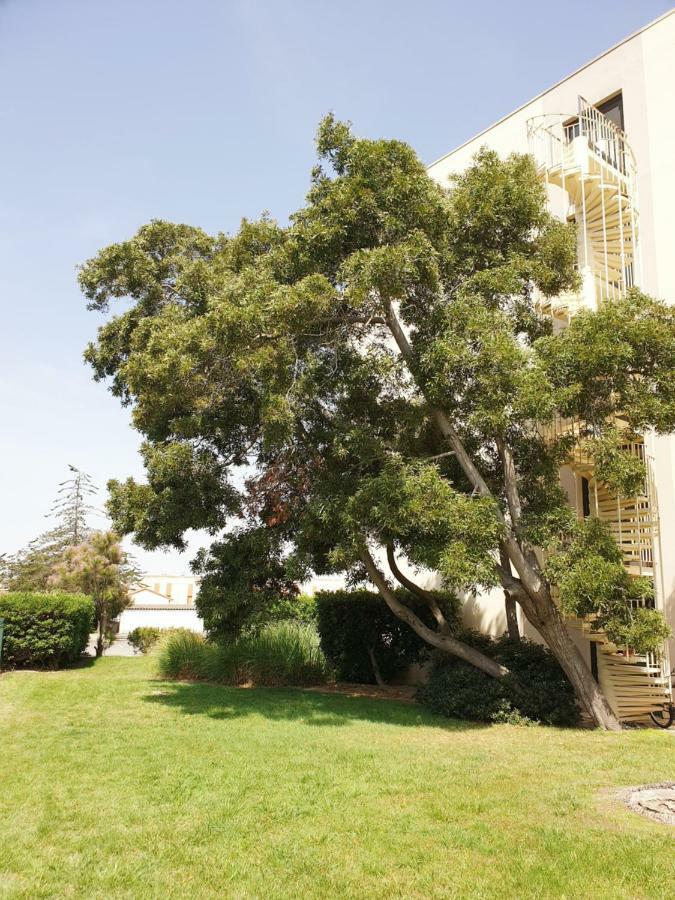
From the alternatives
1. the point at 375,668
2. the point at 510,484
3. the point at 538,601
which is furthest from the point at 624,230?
the point at 375,668

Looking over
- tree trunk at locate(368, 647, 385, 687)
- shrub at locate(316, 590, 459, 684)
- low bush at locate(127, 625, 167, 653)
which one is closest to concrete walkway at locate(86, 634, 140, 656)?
low bush at locate(127, 625, 167, 653)

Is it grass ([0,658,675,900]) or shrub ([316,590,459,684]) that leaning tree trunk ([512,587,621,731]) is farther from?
shrub ([316,590,459,684])

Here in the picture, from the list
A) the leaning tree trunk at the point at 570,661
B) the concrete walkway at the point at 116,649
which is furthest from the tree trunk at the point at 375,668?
the concrete walkway at the point at 116,649

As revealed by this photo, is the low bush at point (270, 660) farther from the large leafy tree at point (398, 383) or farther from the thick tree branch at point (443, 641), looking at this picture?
the thick tree branch at point (443, 641)

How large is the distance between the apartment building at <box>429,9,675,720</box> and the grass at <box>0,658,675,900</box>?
183 cm

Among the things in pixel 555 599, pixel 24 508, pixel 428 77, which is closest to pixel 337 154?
pixel 428 77

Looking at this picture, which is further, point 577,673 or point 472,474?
point 472,474

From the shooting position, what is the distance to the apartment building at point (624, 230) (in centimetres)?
1002

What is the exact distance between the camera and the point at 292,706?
10500 mm

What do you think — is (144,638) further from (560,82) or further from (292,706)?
(560,82)

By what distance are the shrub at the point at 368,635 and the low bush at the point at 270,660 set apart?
1.27ft

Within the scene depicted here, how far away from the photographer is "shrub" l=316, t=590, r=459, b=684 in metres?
13.8

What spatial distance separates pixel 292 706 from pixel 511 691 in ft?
11.3

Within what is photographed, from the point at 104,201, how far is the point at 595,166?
28.5 ft
